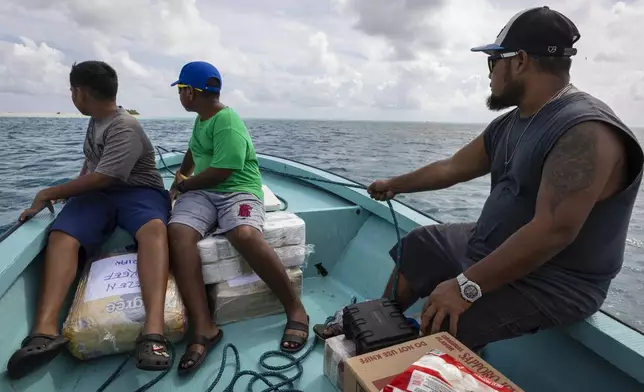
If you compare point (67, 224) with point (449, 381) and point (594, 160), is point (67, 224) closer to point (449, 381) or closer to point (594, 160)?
point (449, 381)

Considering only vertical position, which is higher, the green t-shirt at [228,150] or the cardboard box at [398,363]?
the green t-shirt at [228,150]

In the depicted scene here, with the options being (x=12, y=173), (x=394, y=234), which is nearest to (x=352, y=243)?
(x=394, y=234)

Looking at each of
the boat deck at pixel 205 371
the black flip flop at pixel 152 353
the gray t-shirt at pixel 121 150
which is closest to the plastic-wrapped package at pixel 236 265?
the boat deck at pixel 205 371

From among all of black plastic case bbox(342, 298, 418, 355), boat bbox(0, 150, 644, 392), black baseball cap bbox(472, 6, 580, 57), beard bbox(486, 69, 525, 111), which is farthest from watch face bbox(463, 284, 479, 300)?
black baseball cap bbox(472, 6, 580, 57)

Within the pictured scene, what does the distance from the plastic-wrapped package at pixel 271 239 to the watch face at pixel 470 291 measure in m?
1.12

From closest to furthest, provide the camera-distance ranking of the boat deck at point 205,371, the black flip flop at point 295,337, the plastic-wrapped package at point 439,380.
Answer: the plastic-wrapped package at point 439,380, the boat deck at point 205,371, the black flip flop at point 295,337

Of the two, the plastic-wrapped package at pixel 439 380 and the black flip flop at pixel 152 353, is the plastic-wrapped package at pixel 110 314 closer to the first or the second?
the black flip flop at pixel 152 353

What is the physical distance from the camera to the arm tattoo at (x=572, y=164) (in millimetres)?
1156

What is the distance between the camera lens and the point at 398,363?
1.19 m

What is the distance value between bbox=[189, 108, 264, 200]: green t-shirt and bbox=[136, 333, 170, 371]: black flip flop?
917 millimetres

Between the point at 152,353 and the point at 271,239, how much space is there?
0.82 metres

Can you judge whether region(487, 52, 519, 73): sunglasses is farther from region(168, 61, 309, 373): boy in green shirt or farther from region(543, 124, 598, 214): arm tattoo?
region(168, 61, 309, 373): boy in green shirt

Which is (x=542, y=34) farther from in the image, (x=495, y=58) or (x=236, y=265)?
(x=236, y=265)

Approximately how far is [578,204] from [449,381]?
0.64 meters
